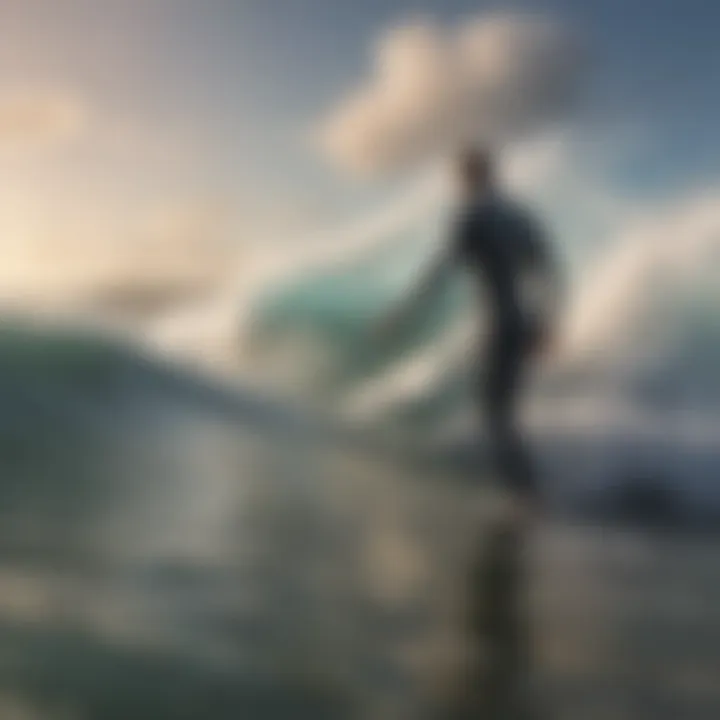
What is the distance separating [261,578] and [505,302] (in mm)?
412

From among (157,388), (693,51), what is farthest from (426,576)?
(693,51)

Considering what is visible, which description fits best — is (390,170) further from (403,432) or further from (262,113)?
(403,432)

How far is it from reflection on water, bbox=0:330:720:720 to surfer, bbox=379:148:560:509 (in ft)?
0.20

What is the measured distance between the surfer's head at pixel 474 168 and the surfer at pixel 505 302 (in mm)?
32

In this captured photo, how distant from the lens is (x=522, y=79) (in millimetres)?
1342

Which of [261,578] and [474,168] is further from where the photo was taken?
[474,168]

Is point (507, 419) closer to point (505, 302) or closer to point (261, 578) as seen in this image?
point (505, 302)

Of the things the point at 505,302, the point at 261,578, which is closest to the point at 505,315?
the point at 505,302

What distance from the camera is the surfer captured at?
50.0 inches

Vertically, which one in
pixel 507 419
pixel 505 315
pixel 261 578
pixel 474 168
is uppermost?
pixel 474 168

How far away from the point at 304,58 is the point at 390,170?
0.57 feet

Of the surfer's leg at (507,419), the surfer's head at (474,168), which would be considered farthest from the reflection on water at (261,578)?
the surfer's head at (474,168)

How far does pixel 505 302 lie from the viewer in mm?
1286

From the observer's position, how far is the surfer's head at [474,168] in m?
1.33
